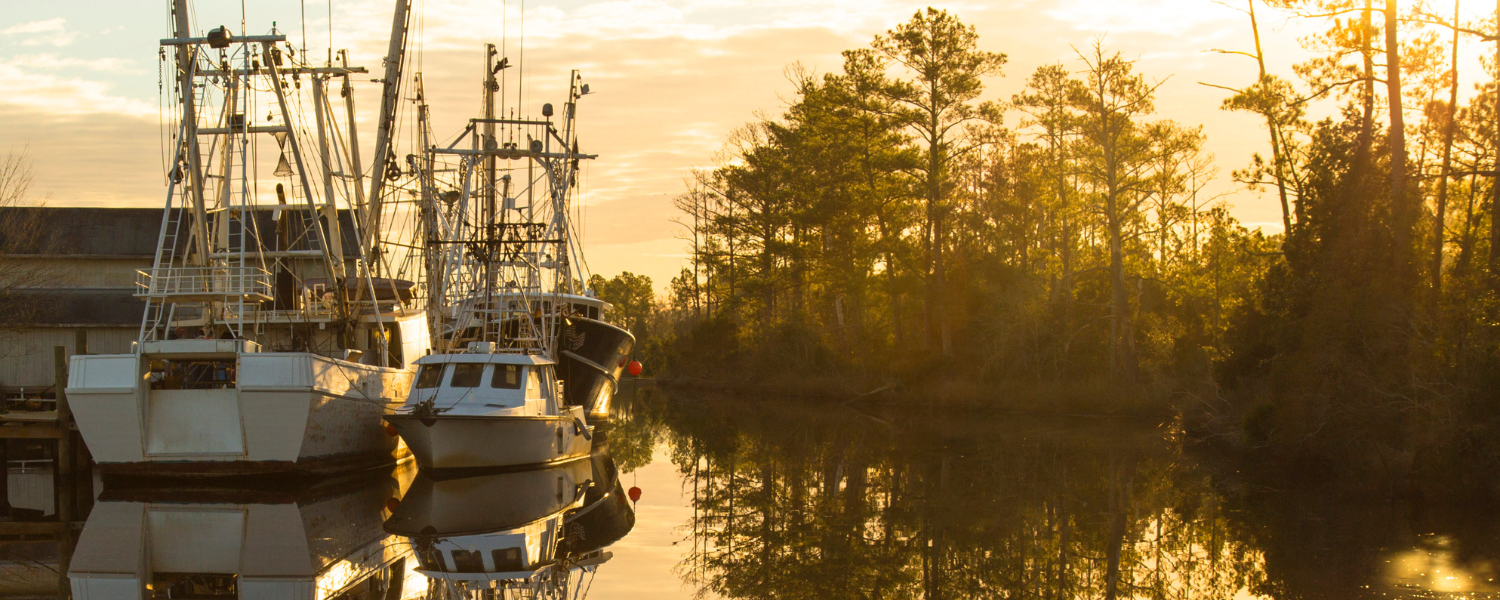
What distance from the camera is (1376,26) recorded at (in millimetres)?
24984

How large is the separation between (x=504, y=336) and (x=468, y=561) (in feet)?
56.2

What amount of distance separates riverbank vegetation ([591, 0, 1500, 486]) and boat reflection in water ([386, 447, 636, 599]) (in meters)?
12.2

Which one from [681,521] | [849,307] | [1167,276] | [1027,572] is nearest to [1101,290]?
[1167,276]

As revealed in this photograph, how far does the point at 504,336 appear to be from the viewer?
30359 millimetres

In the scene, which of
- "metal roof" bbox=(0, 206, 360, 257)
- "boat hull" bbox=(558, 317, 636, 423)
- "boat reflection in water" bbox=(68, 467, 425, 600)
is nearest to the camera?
"boat reflection in water" bbox=(68, 467, 425, 600)

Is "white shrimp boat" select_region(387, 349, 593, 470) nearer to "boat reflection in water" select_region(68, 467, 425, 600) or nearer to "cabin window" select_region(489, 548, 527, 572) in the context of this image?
"boat reflection in water" select_region(68, 467, 425, 600)

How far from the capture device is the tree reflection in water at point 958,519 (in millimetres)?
12867

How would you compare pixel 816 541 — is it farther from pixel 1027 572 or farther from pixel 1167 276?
pixel 1167 276

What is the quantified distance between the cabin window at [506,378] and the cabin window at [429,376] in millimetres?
1012

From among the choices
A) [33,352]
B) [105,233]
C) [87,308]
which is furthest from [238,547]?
[105,233]

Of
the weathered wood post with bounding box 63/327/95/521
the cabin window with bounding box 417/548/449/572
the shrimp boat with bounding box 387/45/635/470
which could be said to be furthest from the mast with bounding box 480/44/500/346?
the cabin window with bounding box 417/548/449/572

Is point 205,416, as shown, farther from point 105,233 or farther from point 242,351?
point 105,233

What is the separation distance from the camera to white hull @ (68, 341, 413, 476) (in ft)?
67.2

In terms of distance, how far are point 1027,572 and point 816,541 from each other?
2994 millimetres
